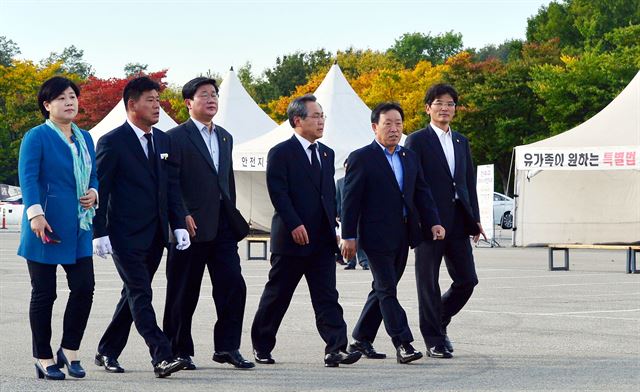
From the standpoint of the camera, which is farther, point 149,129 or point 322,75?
point 322,75

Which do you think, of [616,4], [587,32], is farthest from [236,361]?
[616,4]

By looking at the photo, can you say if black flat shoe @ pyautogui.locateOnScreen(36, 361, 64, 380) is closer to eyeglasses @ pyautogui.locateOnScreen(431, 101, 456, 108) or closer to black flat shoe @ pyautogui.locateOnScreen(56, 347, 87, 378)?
black flat shoe @ pyautogui.locateOnScreen(56, 347, 87, 378)

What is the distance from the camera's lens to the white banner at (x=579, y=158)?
84.1 feet

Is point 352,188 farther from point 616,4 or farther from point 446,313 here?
point 616,4

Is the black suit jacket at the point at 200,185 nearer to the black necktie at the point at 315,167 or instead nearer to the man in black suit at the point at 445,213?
the black necktie at the point at 315,167

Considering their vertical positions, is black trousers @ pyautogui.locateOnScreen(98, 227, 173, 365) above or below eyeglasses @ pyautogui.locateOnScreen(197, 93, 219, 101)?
below

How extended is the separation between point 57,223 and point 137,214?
Answer: 1.79ft

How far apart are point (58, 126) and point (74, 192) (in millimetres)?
456

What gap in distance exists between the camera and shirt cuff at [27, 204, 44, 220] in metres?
7.89

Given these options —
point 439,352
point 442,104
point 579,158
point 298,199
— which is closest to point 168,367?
point 298,199

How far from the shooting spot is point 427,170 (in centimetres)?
957

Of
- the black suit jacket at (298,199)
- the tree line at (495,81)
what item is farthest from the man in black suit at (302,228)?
the tree line at (495,81)

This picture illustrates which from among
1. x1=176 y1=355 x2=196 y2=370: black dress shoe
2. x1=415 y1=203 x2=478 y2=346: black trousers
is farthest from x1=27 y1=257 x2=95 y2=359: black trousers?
x1=415 y1=203 x2=478 y2=346: black trousers

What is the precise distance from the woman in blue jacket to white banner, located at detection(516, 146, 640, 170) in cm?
1896
